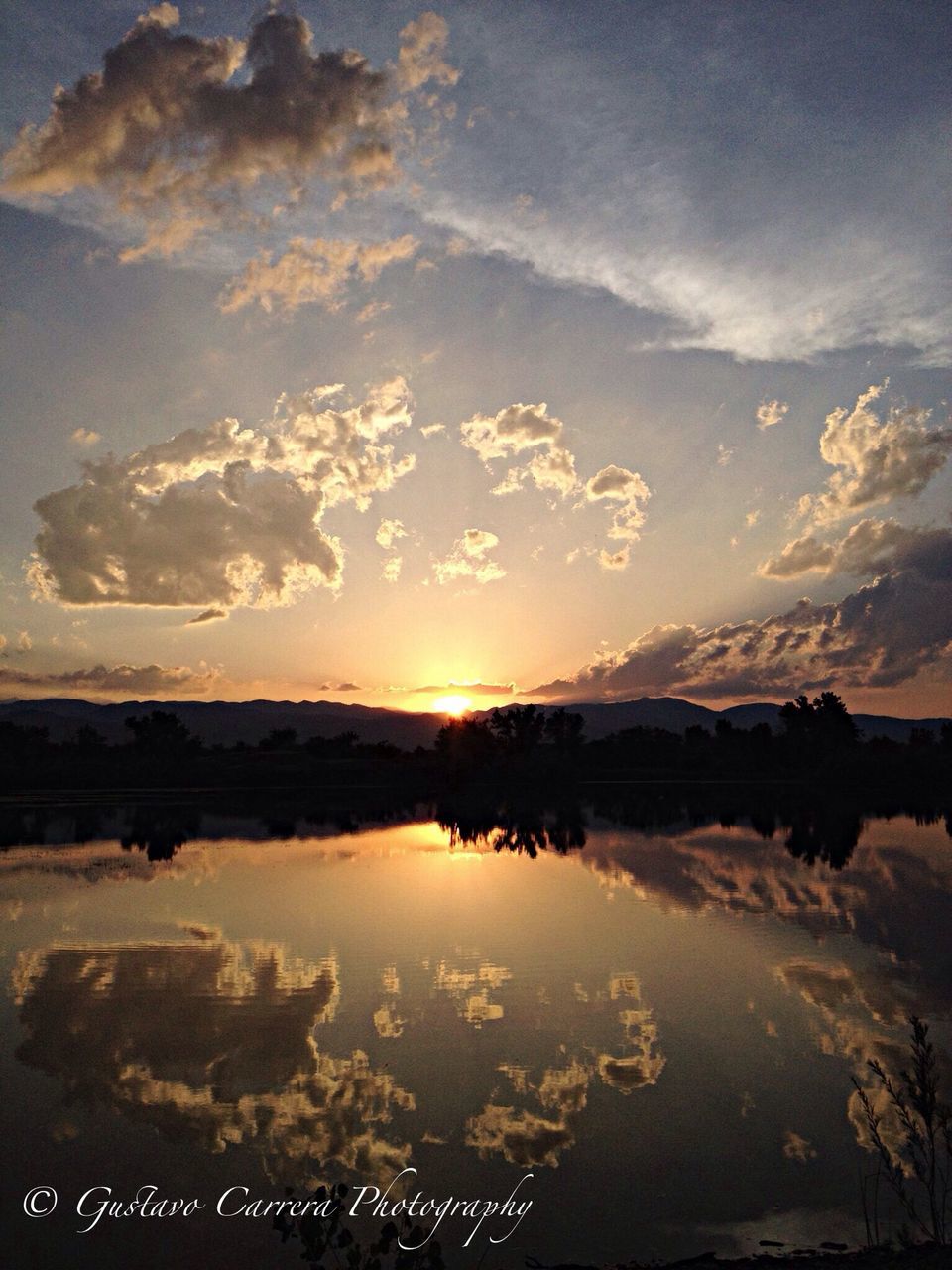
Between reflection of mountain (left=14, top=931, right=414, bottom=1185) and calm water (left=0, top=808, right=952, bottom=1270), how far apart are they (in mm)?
78

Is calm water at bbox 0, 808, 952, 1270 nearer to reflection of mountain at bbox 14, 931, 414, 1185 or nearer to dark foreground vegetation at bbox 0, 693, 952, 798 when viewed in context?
reflection of mountain at bbox 14, 931, 414, 1185

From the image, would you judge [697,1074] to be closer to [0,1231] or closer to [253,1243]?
[253,1243]

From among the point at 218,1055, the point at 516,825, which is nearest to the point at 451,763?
the point at 516,825

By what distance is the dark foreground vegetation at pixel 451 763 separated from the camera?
162 m

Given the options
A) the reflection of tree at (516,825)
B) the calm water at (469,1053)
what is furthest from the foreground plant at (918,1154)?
the reflection of tree at (516,825)

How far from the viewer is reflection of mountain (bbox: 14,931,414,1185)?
13.6m

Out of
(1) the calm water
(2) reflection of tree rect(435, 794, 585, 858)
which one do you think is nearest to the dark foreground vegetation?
(2) reflection of tree rect(435, 794, 585, 858)

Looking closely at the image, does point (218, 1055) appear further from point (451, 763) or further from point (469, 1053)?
point (451, 763)

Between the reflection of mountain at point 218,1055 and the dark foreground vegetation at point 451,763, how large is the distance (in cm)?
12237

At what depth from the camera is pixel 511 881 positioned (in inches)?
1650

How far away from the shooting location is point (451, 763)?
171500 millimetres

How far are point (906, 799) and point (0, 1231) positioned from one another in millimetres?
129998

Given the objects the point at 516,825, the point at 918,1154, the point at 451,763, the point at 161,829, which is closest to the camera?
the point at 918,1154

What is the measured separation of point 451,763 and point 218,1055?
155228mm
